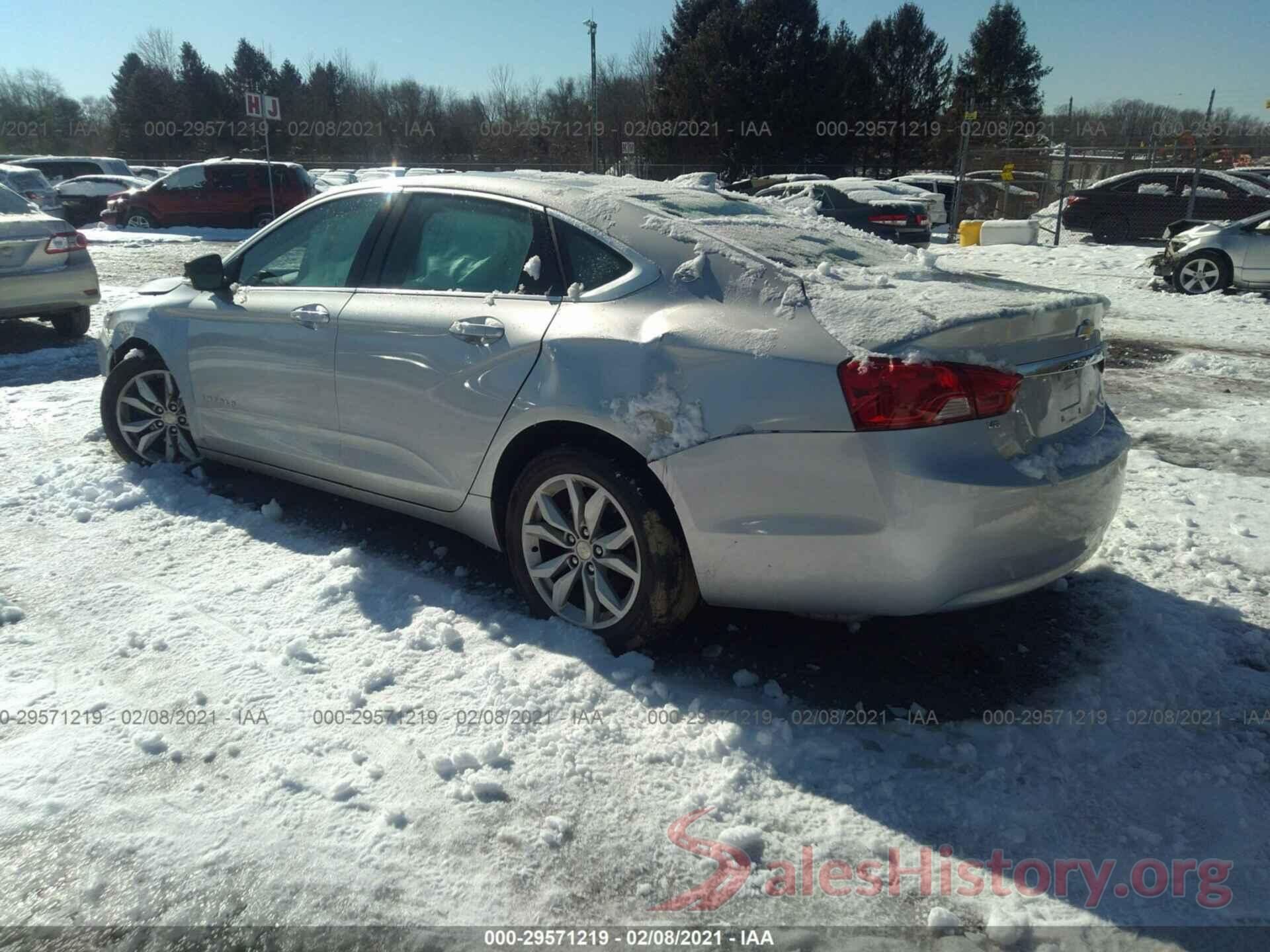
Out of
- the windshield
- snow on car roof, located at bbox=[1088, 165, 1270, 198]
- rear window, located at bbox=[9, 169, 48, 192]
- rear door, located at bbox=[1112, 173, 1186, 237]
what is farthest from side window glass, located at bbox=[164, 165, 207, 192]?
rear door, located at bbox=[1112, 173, 1186, 237]

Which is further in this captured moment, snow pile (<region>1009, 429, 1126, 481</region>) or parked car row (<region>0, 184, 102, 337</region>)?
parked car row (<region>0, 184, 102, 337</region>)

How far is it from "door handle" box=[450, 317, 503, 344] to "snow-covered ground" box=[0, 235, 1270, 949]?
1030mm

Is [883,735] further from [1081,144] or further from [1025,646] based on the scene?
[1081,144]

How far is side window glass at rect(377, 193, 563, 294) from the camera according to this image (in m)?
3.51

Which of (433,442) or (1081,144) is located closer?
(433,442)

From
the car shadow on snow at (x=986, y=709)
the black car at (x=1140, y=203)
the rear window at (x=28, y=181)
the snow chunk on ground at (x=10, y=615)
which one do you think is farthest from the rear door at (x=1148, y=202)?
the rear window at (x=28, y=181)

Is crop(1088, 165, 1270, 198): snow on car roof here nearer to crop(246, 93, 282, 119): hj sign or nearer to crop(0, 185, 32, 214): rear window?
crop(246, 93, 282, 119): hj sign

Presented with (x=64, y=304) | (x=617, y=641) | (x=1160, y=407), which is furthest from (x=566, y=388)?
(x=64, y=304)

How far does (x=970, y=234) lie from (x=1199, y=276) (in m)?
9.15

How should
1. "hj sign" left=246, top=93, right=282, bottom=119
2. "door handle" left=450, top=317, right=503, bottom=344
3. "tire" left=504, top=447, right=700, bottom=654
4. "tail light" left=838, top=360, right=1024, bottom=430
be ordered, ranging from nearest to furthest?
"tail light" left=838, top=360, right=1024, bottom=430 < "tire" left=504, top=447, right=700, bottom=654 < "door handle" left=450, top=317, right=503, bottom=344 < "hj sign" left=246, top=93, right=282, bottom=119

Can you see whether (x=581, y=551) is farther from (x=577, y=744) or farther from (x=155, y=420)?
(x=155, y=420)

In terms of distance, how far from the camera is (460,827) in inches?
96.4

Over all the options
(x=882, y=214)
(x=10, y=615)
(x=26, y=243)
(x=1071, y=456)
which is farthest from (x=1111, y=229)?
(x=10, y=615)

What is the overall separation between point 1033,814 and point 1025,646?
3.35ft
